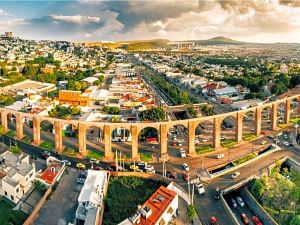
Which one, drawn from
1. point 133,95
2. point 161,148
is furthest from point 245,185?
point 133,95

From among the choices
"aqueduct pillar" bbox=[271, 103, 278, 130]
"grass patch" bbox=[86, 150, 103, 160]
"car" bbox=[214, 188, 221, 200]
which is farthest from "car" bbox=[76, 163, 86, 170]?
"aqueduct pillar" bbox=[271, 103, 278, 130]

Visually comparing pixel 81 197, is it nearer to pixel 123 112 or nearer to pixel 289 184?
pixel 289 184

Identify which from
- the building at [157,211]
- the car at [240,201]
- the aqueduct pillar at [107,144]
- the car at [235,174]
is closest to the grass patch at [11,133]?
the aqueduct pillar at [107,144]

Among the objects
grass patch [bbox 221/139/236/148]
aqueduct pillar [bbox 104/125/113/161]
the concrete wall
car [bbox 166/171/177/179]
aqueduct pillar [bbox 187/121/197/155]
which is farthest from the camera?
grass patch [bbox 221/139/236/148]

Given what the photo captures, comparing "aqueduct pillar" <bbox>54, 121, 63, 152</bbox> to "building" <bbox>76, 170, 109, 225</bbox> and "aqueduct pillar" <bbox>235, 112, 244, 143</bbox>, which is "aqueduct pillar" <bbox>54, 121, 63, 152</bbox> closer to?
"building" <bbox>76, 170, 109, 225</bbox>

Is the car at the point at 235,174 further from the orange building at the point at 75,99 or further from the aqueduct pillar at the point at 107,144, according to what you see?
the orange building at the point at 75,99
